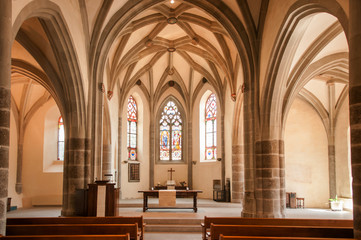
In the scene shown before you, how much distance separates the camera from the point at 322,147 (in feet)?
54.7

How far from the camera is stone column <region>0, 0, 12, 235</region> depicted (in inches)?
203

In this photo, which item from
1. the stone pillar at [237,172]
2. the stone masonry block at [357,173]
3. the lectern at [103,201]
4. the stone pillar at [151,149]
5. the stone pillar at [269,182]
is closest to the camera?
the stone masonry block at [357,173]

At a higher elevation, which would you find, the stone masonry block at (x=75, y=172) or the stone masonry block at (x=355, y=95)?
the stone masonry block at (x=355, y=95)

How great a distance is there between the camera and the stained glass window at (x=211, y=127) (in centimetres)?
1933

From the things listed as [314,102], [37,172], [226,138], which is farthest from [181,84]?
[37,172]

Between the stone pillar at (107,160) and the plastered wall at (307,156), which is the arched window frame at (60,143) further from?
the plastered wall at (307,156)

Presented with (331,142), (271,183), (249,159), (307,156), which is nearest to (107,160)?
(249,159)

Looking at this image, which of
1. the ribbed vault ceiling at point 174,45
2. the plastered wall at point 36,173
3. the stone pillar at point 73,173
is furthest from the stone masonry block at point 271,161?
the plastered wall at point 36,173

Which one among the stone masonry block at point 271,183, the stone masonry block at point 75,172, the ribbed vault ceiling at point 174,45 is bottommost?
the stone masonry block at point 271,183

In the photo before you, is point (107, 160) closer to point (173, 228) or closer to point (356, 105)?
point (173, 228)

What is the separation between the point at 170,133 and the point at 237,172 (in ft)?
19.1

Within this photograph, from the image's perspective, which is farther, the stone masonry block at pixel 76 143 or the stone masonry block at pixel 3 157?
the stone masonry block at pixel 76 143

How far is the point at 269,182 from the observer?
10.1 meters

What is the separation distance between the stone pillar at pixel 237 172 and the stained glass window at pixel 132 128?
613cm
